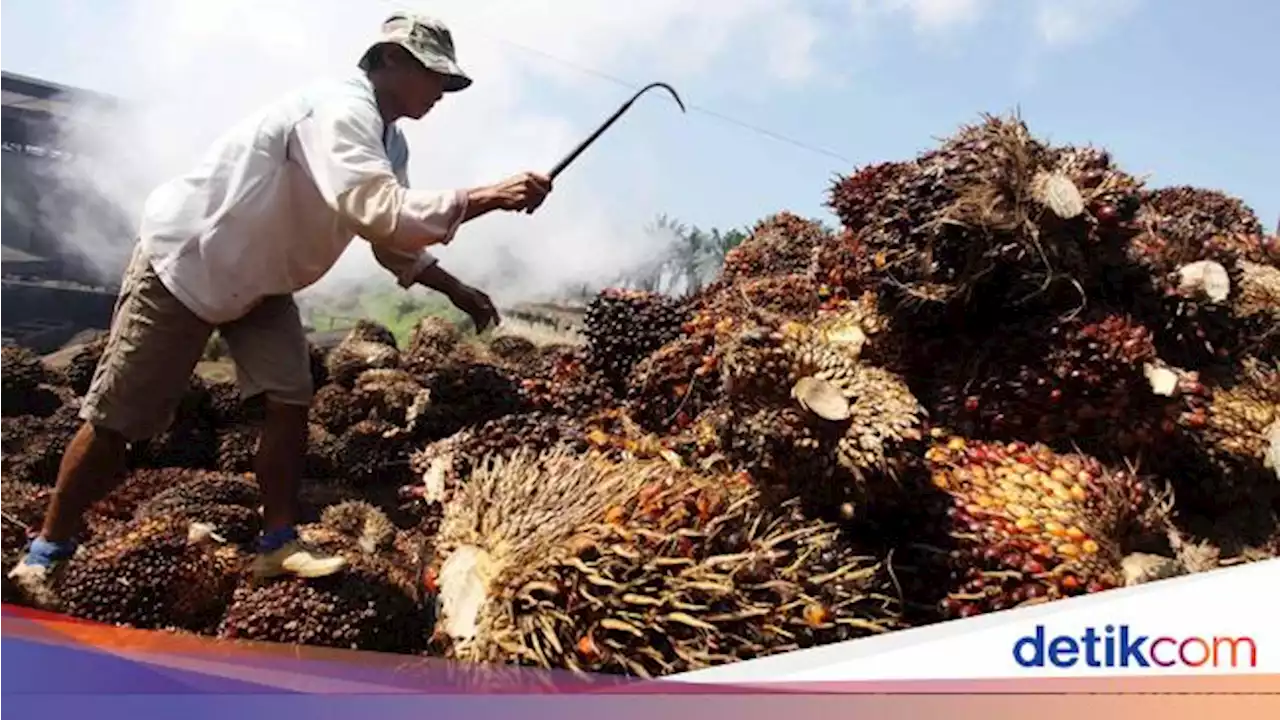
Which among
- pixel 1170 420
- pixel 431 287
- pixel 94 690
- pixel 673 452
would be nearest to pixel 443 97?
pixel 431 287

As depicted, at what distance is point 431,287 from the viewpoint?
3.27 m

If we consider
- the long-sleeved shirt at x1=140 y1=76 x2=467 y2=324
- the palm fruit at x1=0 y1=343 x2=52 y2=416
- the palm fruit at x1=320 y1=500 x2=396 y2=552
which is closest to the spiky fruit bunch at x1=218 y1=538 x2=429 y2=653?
the palm fruit at x1=320 y1=500 x2=396 y2=552

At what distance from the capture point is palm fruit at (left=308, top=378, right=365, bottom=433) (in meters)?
3.85

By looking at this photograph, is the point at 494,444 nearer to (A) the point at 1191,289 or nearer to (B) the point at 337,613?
(B) the point at 337,613

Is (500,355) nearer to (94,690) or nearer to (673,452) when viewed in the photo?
(673,452)

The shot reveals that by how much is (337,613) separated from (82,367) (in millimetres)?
2074

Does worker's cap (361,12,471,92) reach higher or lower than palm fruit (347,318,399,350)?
higher

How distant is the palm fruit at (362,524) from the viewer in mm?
2842

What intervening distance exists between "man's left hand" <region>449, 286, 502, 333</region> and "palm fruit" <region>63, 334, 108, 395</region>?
52.8 inches

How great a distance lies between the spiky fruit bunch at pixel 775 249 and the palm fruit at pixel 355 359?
1280mm

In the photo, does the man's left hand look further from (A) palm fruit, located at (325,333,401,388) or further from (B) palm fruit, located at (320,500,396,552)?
(A) palm fruit, located at (325,333,401,388)

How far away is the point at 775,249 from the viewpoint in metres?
3.99

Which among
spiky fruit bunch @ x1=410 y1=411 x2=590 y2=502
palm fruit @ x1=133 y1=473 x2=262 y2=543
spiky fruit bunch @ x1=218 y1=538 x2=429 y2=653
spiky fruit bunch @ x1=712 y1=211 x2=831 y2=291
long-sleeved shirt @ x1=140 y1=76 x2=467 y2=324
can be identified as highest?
spiky fruit bunch @ x1=712 y1=211 x2=831 y2=291

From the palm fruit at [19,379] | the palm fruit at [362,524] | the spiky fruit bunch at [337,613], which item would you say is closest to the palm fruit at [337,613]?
the spiky fruit bunch at [337,613]
